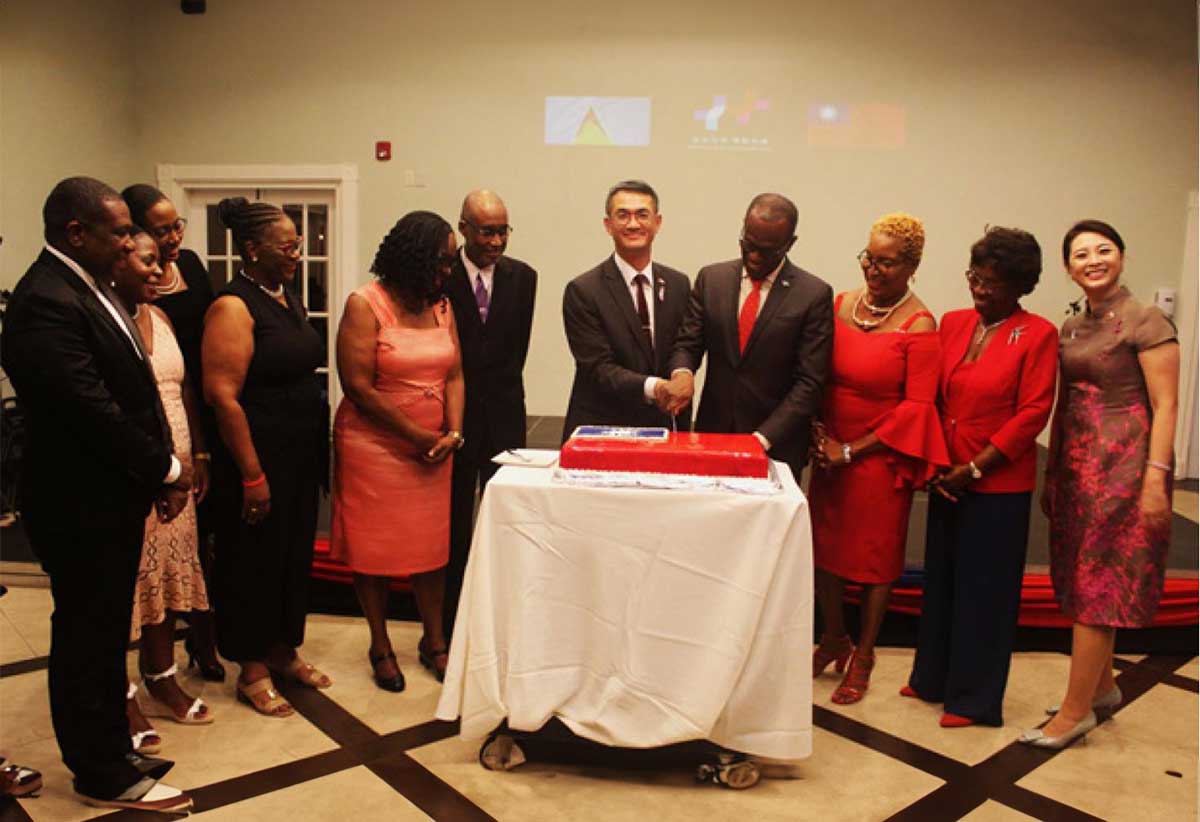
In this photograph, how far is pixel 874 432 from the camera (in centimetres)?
283

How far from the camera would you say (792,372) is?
288cm

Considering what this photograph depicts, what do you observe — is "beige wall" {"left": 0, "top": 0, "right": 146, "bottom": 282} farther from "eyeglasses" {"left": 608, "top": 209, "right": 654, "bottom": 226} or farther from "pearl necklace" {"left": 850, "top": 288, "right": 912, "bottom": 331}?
"pearl necklace" {"left": 850, "top": 288, "right": 912, "bottom": 331}

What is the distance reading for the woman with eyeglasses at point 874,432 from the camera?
9.09 ft

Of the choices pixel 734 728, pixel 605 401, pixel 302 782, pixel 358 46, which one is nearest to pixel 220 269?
pixel 358 46

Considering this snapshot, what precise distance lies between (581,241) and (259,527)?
4.24 m

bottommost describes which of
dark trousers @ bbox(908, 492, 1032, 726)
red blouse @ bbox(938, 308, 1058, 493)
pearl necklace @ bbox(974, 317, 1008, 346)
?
dark trousers @ bbox(908, 492, 1032, 726)

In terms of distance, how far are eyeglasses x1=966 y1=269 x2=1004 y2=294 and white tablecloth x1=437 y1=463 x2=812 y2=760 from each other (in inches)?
35.0

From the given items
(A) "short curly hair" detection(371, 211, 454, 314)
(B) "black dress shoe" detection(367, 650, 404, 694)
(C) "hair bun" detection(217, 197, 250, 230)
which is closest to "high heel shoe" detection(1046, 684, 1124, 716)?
(B) "black dress shoe" detection(367, 650, 404, 694)

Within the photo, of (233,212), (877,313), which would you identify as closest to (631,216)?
(877,313)

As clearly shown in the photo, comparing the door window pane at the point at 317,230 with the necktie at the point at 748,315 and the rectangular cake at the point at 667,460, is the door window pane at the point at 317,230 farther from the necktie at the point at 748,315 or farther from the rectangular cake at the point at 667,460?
the rectangular cake at the point at 667,460

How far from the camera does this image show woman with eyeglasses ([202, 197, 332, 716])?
8.54ft

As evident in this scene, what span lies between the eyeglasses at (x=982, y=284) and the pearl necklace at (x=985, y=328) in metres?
0.10

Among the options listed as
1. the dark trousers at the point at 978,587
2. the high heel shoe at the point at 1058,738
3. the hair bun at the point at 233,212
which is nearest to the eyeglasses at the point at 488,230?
the hair bun at the point at 233,212

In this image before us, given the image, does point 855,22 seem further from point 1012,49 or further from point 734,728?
point 734,728
